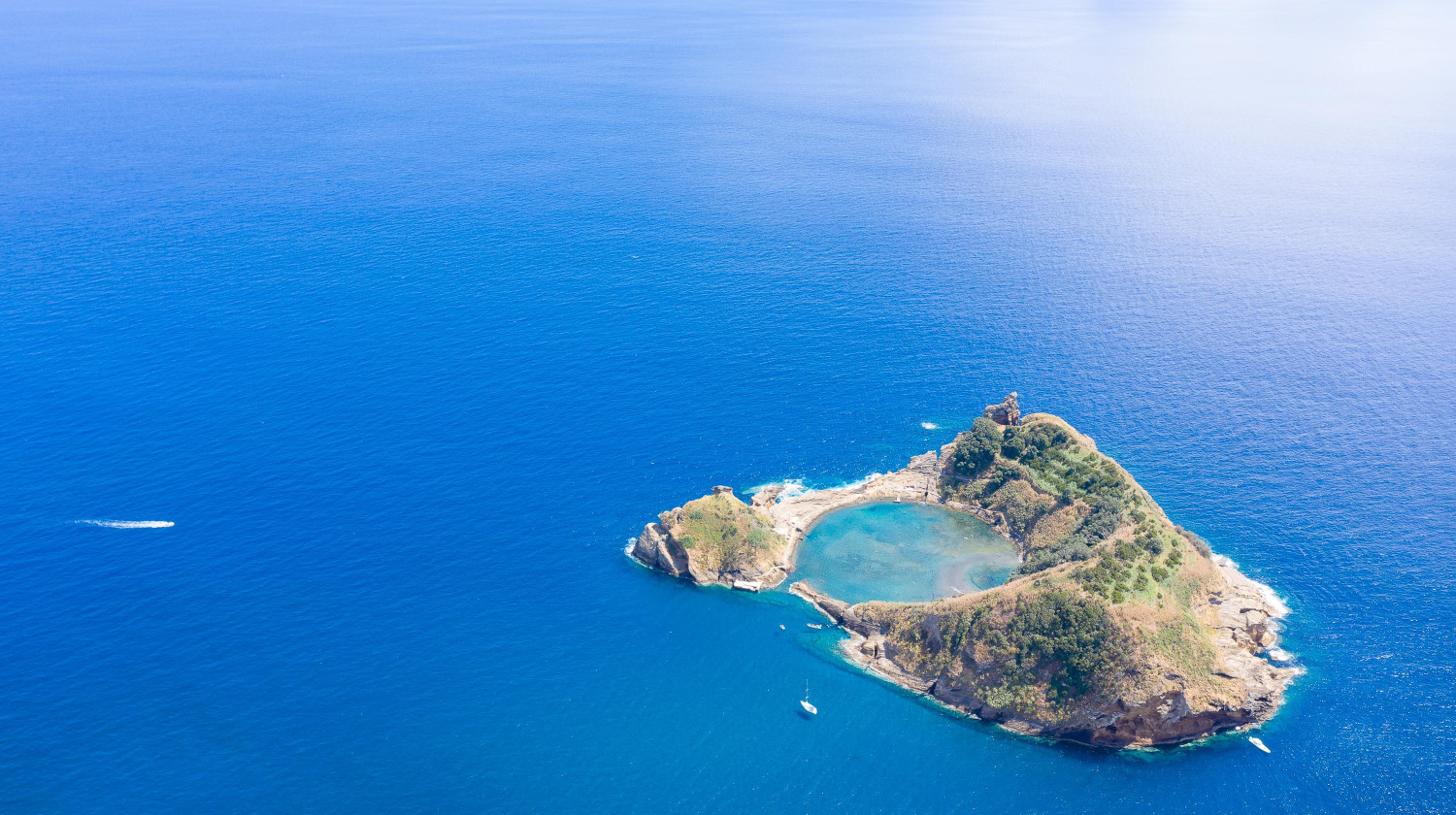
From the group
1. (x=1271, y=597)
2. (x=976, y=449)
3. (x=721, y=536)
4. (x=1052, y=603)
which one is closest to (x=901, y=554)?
(x=976, y=449)

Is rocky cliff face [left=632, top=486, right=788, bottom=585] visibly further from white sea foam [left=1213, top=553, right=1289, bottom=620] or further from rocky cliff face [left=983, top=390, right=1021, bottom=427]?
white sea foam [left=1213, top=553, right=1289, bottom=620]

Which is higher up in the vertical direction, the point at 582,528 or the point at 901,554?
the point at 901,554

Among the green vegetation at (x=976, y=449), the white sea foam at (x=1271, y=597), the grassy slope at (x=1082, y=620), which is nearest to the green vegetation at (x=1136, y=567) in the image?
the grassy slope at (x=1082, y=620)

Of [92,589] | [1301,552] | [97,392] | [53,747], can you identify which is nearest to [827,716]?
[1301,552]

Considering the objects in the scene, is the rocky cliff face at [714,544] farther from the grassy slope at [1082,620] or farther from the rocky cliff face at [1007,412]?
the rocky cliff face at [1007,412]

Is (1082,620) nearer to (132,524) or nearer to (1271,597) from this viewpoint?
(1271,597)
